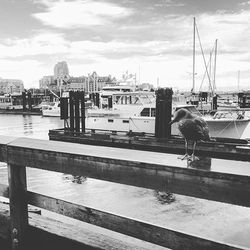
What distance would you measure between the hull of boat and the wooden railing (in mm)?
16859

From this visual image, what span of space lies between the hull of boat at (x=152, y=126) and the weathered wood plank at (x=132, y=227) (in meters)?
16.9

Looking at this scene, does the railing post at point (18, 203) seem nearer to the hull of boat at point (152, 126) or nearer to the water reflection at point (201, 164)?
the water reflection at point (201, 164)

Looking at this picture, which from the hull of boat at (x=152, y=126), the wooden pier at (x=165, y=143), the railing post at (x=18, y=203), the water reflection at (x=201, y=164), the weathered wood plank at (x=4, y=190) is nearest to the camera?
the water reflection at (x=201, y=164)

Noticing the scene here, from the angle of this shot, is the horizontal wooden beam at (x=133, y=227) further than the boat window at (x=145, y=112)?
No

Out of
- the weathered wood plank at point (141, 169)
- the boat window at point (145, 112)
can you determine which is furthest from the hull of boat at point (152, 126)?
the weathered wood plank at point (141, 169)

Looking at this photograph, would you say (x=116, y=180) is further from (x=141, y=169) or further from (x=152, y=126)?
(x=152, y=126)

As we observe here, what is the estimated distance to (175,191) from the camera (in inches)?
72.9

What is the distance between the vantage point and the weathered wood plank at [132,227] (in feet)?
6.36

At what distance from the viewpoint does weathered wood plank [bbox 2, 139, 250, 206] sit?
1681 millimetres

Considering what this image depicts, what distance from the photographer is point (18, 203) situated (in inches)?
105

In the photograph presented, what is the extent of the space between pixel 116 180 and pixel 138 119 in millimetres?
18218

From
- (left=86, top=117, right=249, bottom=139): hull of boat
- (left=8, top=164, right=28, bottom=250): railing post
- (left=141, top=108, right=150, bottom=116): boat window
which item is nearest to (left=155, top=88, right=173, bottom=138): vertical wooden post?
(left=86, top=117, right=249, bottom=139): hull of boat

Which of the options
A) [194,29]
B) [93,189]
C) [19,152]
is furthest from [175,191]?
[194,29]

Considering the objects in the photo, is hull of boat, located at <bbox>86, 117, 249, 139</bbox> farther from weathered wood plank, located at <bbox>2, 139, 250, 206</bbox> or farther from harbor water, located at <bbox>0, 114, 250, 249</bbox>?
weathered wood plank, located at <bbox>2, 139, 250, 206</bbox>
